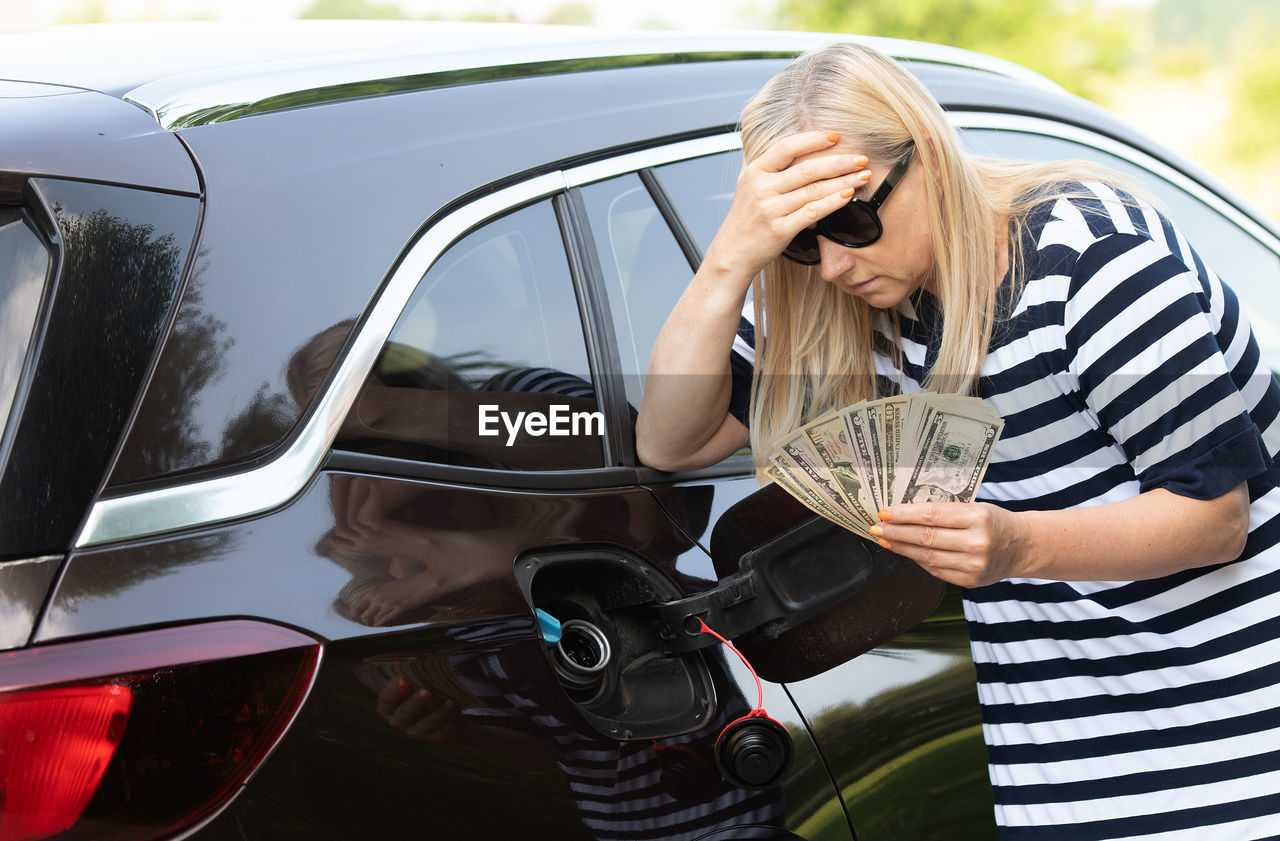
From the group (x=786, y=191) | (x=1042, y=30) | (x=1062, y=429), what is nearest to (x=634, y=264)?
(x=786, y=191)

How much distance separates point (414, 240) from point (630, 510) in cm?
51

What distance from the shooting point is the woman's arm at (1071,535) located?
5.08 feet

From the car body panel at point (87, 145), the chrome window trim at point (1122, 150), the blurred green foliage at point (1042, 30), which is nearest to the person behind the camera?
the car body panel at point (87, 145)

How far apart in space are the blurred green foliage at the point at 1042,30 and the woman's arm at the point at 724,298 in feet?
60.1

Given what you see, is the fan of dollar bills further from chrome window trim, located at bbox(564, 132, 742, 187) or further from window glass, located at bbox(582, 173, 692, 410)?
chrome window trim, located at bbox(564, 132, 742, 187)

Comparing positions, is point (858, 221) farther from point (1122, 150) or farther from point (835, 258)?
point (1122, 150)

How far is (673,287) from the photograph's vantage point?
6.92 feet

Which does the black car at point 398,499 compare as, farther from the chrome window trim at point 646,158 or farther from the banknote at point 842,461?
the banknote at point 842,461

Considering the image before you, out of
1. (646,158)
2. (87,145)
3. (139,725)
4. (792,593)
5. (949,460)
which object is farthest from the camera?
(646,158)

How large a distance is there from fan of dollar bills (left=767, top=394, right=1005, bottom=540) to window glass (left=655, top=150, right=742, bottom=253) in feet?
1.82

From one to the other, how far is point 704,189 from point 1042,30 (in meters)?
19.1

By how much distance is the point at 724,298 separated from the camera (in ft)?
6.30

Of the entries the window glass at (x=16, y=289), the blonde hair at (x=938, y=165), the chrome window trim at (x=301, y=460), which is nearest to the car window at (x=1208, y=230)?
the blonde hair at (x=938, y=165)

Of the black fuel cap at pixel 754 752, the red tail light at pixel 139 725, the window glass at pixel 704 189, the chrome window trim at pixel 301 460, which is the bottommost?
the black fuel cap at pixel 754 752
